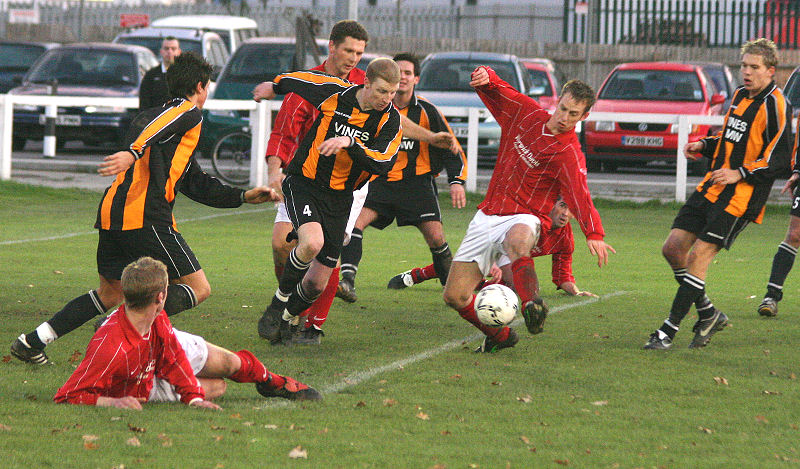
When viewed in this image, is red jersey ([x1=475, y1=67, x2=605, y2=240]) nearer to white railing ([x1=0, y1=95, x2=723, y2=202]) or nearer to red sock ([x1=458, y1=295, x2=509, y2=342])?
red sock ([x1=458, y1=295, x2=509, y2=342])

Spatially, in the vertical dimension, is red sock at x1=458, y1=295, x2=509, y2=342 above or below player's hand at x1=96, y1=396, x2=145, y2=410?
above

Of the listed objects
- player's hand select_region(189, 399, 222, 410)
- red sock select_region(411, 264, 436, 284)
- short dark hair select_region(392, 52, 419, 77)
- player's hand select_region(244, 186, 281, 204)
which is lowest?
player's hand select_region(189, 399, 222, 410)

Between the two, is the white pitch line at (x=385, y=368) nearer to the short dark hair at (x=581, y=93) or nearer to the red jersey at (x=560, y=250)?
the red jersey at (x=560, y=250)

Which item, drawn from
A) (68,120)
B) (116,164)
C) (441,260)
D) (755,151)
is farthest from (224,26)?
(116,164)

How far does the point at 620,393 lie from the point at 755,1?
92.2 feet

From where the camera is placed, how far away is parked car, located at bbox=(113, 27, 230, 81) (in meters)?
24.3

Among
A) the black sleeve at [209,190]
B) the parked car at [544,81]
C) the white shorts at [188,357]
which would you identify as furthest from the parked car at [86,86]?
the white shorts at [188,357]

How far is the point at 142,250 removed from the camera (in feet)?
21.7

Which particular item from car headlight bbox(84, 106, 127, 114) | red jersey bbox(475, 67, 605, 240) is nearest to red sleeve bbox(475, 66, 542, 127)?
red jersey bbox(475, 67, 605, 240)

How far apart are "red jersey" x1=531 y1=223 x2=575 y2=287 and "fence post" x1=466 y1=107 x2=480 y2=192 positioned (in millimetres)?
7485

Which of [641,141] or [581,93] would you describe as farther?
[641,141]

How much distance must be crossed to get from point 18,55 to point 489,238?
20917 mm

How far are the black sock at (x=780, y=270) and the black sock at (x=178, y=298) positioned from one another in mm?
4596

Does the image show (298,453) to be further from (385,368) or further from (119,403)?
(385,368)
